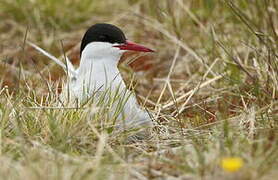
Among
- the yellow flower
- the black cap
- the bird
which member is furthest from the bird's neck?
the yellow flower

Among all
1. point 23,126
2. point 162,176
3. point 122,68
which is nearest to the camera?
point 162,176

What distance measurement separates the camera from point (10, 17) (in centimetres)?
621

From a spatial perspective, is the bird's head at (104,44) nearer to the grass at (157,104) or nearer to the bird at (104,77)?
the bird at (104,77)

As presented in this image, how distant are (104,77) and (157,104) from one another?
0.48 m

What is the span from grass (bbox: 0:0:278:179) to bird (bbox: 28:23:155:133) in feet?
0.34

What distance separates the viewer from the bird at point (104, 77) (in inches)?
137

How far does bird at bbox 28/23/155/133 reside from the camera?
3477 mm

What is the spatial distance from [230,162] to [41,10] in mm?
3894

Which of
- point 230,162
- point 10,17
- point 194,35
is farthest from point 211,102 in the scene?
point 10,17

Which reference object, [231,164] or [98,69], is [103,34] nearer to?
[98,69]

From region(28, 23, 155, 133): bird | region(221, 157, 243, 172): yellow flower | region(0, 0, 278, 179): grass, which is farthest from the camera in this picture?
region(28, 23, 155, 133): bird

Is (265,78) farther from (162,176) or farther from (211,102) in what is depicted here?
(162,176)

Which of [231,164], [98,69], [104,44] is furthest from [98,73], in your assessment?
[231,164]

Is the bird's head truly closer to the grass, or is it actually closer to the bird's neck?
the bird's neck
